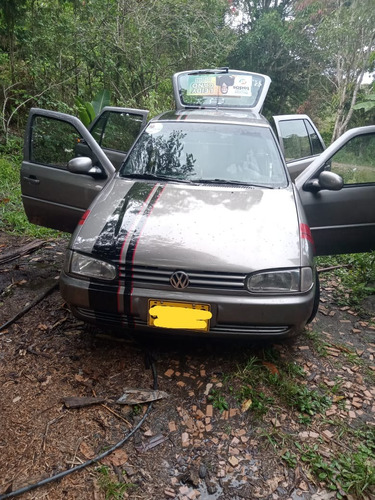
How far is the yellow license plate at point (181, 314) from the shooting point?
2277 mm

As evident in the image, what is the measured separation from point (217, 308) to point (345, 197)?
2.01m

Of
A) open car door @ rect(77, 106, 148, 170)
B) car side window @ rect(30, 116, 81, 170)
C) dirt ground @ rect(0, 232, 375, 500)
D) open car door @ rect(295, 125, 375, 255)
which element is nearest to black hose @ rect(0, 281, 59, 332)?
dirt ground @ rect(0, 232, 375, 500)

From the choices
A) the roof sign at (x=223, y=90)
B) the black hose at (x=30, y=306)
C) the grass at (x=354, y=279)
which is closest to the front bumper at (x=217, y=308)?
the black hose at (x=30, y=306)

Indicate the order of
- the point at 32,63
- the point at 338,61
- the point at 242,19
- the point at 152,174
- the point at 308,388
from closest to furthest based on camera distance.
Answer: the point at 308,388 < the point at 152,174 < the point at 32,63 < the point at 338,61 < the point at 242,19

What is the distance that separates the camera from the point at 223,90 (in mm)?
5484

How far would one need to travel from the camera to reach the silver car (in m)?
2.29

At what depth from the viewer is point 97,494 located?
177cm

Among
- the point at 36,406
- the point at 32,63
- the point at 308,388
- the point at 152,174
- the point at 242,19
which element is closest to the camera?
the point at 36,406

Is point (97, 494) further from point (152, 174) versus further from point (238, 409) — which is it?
point (152, 174)

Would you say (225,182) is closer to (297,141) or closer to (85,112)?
(297,141)

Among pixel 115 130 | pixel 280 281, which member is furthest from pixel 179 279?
pixel 115 130

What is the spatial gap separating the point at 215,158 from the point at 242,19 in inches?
697

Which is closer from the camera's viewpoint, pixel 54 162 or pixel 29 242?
pixel 54 162

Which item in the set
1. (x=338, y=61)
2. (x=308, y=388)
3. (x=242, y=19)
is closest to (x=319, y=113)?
(x=338, y=61)
